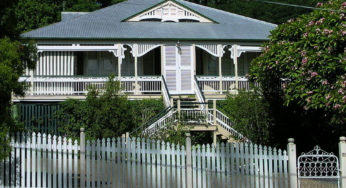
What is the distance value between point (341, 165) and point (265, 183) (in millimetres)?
1731

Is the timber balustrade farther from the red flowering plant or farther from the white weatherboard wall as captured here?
the red flowering plant

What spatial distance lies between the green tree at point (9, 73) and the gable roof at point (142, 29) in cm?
1213

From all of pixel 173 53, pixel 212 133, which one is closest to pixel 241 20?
pixel 173 53

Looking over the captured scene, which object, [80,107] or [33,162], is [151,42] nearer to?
[80,107]

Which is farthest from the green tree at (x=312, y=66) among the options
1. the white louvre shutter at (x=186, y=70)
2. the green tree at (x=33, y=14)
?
the green tree at (x=33, y=14)

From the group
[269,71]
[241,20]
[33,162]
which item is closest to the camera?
[33,162]

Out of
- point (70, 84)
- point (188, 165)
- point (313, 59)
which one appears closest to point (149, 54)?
point (70, 84)

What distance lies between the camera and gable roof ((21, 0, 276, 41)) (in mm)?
23547

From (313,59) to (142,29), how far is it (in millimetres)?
12453

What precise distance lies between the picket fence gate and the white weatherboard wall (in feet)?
42.9

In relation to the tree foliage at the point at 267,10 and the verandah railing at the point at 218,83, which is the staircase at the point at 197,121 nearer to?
the verandah railing at the point at 218,83

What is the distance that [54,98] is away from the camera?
22578 mm

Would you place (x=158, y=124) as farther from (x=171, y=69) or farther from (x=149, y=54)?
(x=149, y=54)

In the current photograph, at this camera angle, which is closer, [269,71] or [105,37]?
[269,71]
